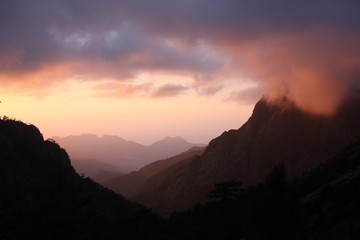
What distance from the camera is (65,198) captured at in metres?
20.3

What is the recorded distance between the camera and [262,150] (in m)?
125

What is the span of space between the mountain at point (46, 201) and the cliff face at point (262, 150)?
26.8 m

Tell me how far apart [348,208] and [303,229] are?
5240 mm

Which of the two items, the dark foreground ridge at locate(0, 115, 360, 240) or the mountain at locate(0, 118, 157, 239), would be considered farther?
the dark foreground ridge at locate(0, 115, 360, 240)

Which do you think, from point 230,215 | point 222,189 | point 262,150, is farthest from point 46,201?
point 262,150

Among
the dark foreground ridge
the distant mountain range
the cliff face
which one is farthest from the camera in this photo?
the cliff face

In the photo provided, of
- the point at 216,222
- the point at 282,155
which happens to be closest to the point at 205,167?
the point at 282,155

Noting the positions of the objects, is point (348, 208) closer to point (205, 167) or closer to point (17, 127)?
point (17, 127)

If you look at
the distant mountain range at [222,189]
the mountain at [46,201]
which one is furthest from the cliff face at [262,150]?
the mountain at [46,201]

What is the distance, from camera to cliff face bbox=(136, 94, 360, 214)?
4397 inches

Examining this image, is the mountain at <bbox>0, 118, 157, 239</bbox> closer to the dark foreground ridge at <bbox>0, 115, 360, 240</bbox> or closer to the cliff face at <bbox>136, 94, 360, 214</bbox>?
the dark foreground ridge at <bbox>0, 115, 360, 240</bbox>

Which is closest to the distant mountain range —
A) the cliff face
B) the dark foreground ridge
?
the dark foreground ridge

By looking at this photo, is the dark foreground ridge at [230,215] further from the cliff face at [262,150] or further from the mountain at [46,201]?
the cliff face at [262,150]

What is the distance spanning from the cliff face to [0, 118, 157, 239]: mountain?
88.1 feet
